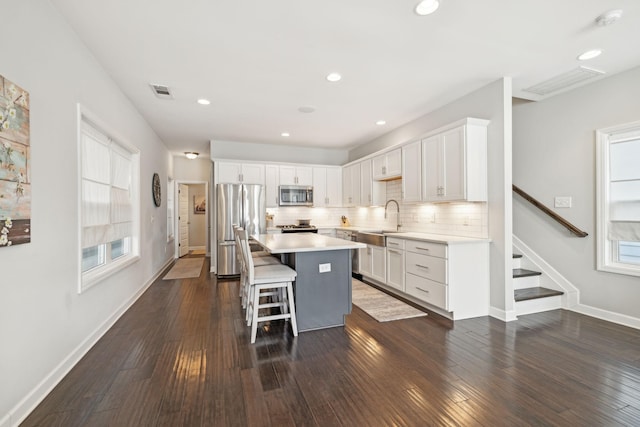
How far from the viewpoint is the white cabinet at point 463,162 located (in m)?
3.39

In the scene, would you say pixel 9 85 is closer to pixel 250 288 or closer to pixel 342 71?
pixel 250 288

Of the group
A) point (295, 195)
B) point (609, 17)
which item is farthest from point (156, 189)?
point (609, 17)

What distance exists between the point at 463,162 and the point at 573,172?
149 centimetres

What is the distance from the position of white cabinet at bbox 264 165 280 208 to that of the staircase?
14.3 ft

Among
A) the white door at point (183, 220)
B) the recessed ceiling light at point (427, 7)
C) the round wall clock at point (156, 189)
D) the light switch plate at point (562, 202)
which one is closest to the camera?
the recessed ceiling light at point (427, 7)

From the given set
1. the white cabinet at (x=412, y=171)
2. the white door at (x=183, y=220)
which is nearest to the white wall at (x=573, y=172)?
the white cabinet at (x=412, y=171)

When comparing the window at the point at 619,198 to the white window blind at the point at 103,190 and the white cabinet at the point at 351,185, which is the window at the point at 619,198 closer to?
the white cabinet at the point at 351,185

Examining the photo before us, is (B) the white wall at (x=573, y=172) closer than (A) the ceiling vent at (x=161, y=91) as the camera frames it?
Yes

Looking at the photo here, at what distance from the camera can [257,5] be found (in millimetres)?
2121

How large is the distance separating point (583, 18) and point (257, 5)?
8.36 ft

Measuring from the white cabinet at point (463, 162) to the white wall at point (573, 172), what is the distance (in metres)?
1.15

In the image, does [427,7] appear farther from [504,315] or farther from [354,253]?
[354,253]

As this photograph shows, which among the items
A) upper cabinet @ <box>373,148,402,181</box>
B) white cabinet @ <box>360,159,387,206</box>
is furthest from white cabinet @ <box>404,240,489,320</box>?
white cabinet @ <box>360,159,387,206</box>

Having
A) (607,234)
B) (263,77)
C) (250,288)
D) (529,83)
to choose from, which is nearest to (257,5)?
(263,77)
